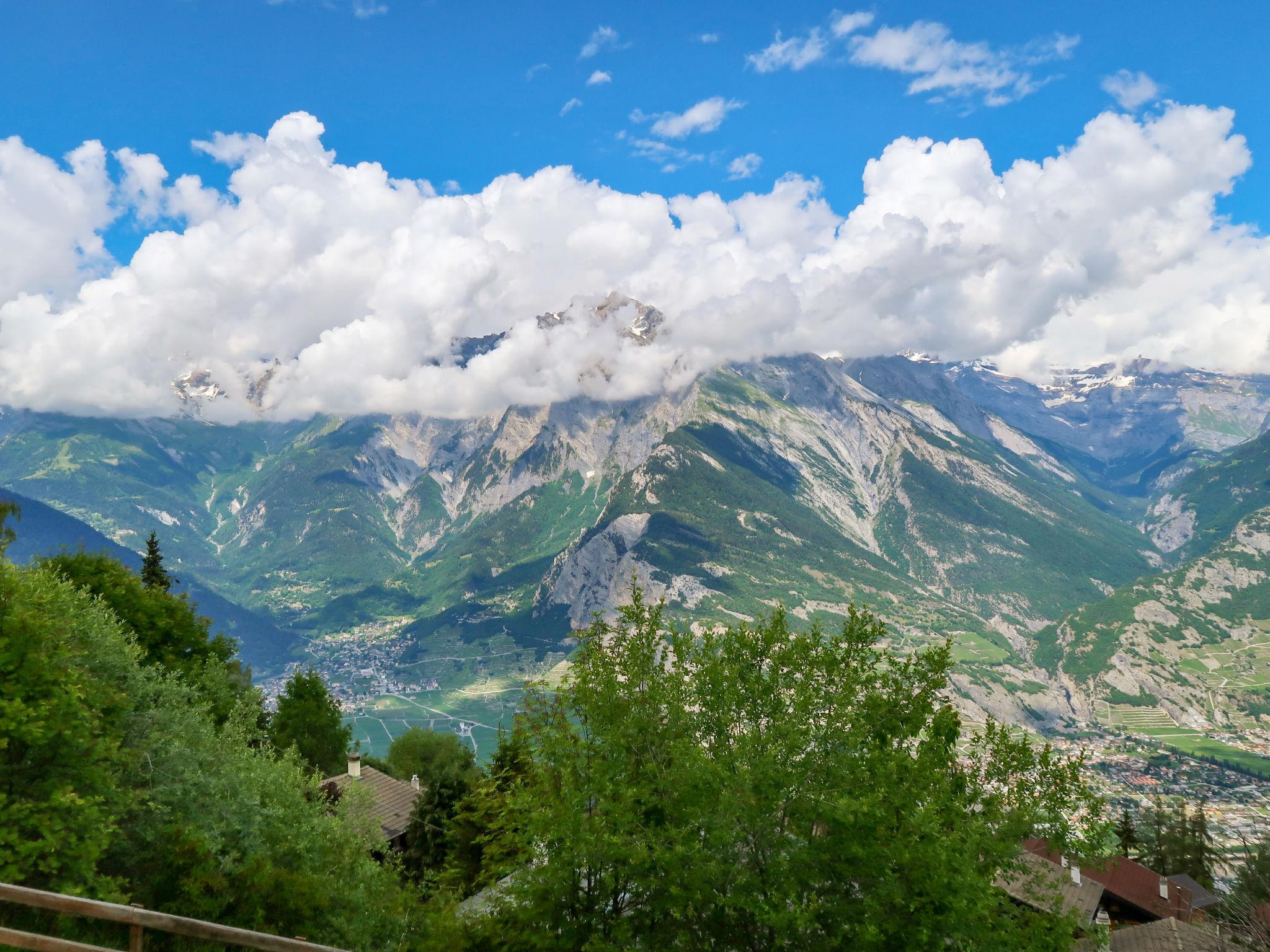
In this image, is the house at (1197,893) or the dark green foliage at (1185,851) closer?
the house at (1197,893)

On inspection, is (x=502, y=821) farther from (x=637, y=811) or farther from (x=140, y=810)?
(x=140, y=810)

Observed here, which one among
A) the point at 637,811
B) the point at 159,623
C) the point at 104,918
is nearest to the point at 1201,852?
the point at 637,811

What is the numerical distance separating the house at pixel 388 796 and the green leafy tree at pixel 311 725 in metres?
7.27

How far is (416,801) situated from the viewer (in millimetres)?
54562

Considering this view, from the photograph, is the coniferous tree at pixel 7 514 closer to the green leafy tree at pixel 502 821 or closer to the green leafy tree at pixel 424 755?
the green leafy tree at pixel 502 821

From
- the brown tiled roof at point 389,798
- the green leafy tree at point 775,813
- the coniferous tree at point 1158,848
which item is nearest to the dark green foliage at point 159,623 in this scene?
the brown tiled roof at point 389,798

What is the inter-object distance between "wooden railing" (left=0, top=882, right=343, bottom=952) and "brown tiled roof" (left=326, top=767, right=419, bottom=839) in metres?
46.3

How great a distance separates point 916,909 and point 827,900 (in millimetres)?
2120

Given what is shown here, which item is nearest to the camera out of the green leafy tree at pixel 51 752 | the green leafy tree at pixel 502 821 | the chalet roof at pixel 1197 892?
the green leafy tree at pixel 51 752

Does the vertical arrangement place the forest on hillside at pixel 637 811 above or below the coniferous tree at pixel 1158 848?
above

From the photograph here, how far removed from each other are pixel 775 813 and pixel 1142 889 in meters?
56.2

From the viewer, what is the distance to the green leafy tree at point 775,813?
17328 millimetres

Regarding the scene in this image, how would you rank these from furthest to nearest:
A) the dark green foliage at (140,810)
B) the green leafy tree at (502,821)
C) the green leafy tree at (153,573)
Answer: the green leafy tree at (153,573)
the green leafy tree at (502,821)
the dark green foliage at (140,810)

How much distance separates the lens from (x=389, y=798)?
2282 inches
